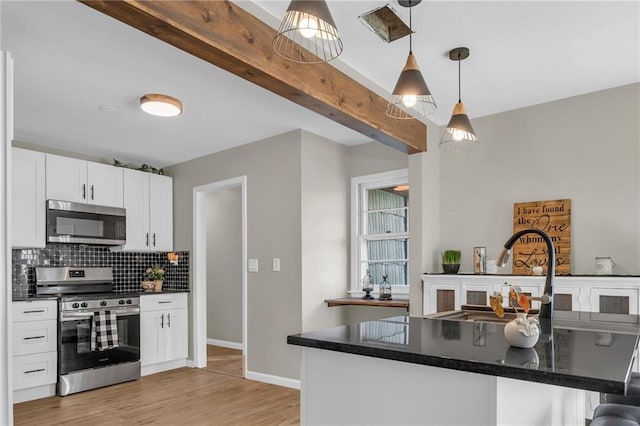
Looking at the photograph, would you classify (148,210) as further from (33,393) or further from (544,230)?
(544,230)

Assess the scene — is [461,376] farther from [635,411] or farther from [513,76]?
[513,76]

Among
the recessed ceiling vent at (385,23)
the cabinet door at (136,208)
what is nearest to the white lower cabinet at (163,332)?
the cabinet door at (136,208)

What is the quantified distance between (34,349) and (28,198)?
54.7 inches

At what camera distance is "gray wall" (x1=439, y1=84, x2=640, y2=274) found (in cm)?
354

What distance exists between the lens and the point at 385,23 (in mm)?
2635

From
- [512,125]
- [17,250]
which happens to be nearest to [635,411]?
[512,125]

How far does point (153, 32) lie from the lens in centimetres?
199

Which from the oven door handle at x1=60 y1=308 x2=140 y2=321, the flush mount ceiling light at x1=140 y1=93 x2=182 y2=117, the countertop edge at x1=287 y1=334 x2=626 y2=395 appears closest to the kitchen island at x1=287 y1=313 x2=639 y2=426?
the countertop edge at x1=287 y1=334 x2=626 y2=395

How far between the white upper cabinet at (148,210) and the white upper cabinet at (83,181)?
14cm

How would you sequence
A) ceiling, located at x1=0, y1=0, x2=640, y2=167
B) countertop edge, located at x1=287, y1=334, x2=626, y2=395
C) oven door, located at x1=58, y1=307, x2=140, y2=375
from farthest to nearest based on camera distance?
oven door, located at x1=58, y1=307, x2=140, y2=375
ceiling, located at x1=0, y1=0, x2=640, y2=167
countertop edge, located at x1=287, y1=334, x2=626, y2=395

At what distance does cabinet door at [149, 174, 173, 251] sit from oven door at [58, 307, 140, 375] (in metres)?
0.99

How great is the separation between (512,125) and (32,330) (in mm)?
4643

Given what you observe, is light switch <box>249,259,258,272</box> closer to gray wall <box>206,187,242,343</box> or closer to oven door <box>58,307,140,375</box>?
oven door <box>58,307,140,375</box>

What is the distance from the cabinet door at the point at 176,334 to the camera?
5.18m
